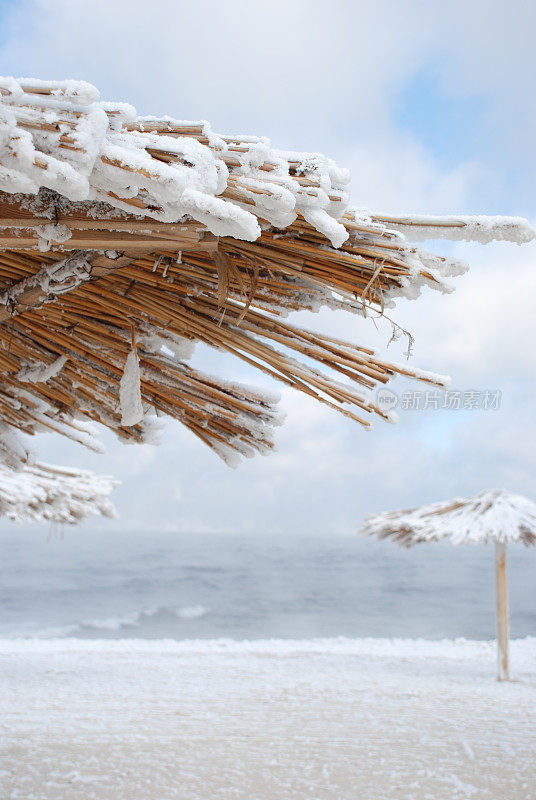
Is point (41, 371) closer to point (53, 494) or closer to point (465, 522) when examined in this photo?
point (53, 494)

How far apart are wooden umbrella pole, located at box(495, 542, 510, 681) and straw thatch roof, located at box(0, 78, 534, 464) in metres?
4.57

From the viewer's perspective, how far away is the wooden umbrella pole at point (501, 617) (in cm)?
554

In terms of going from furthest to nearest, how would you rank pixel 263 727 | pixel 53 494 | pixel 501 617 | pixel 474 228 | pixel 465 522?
pixel 465 522 → pixel 501 617 → pixel 53 494 → pixel 263 727 → pixel 474 228

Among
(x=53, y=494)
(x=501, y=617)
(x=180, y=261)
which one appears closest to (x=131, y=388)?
(x=180, y=261)

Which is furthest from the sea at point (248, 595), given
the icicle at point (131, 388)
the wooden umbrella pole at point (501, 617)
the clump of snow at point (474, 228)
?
the clump of snow at point (474, 228)

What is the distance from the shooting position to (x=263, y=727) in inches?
150

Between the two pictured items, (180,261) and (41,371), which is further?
(41,371)

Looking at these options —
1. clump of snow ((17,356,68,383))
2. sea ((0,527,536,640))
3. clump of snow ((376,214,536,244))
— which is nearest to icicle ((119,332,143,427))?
clump of snow ((17,356,68,383))

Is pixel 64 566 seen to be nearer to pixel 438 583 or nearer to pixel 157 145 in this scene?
pixel 438 583

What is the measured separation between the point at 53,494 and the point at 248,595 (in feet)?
54.5

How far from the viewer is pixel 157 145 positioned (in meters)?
0.88

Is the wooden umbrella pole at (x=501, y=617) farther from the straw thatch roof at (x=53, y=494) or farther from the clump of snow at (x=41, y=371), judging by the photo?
the clump of snow at (x=41, y=371)

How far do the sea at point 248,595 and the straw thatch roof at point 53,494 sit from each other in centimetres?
859

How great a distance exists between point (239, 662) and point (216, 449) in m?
4.80
